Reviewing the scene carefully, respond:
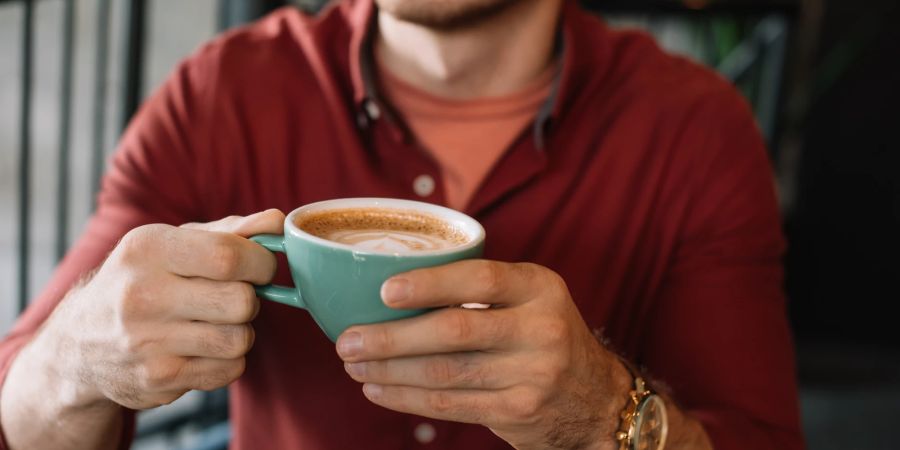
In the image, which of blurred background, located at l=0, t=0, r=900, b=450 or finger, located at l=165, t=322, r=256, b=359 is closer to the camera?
finger, located at l=165, t=322, r=256, b=359

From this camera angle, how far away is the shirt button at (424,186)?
1288 millimetres

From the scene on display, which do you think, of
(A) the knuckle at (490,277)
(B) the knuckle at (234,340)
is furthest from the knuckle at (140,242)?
(A) the knuckle at (490,277)

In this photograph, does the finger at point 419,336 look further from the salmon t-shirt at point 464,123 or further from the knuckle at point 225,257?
the salmon t-shirt at point 464,123

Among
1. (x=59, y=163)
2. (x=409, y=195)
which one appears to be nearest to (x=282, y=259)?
(x=409, y=195)

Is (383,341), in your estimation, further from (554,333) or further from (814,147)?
(814,147)

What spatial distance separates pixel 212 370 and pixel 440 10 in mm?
667

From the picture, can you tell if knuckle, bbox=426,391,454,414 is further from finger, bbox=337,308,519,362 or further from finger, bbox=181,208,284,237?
finger, bbox=181,208,284,237

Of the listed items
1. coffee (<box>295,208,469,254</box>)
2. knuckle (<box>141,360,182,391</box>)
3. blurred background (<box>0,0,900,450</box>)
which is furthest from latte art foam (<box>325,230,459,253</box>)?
blurred background (<box>0,0,900,450</box>)

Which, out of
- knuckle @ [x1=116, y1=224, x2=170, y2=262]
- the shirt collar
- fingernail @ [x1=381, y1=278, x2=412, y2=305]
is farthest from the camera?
the shirt collar

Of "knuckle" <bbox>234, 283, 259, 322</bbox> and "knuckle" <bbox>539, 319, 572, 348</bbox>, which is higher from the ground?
"knuckle" <bbox>234, 283, 259, 322</bbox>

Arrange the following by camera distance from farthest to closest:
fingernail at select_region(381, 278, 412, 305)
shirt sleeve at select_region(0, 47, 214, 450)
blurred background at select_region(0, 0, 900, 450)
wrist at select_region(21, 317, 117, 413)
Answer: blurred background at select_region(0, 0, 900, 450) < shirt sleeve at select_region(0, 47, 214, 450) < wrist at select_region(21, 317, 117, 413) < fingernail at select_region(381, 278, 412, 305)

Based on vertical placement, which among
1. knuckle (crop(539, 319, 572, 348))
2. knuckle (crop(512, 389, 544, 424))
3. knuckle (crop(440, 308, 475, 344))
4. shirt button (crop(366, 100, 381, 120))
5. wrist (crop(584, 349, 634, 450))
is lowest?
wrist (crop(584, 349, 634, 450))

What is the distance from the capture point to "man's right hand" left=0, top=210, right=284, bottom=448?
80 cm

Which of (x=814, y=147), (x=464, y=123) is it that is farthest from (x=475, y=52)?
(x=814, y=147)
